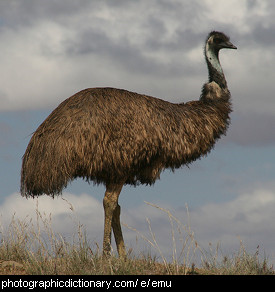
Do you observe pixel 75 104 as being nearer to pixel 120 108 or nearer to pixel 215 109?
pixel 120 108

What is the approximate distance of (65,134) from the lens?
9.78m

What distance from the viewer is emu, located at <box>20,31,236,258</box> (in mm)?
9773

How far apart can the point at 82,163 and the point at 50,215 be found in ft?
3.25

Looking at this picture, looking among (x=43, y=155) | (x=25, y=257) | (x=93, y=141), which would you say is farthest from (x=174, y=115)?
(x=25, y=257)

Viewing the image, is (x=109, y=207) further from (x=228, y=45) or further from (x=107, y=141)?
(x=228, y=45)

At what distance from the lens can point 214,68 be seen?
12.1m

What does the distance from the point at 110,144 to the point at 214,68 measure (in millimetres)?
3384

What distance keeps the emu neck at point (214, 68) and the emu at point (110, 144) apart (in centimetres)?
125

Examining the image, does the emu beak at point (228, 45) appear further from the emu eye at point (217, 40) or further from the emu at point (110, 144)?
the emu at point (110, 144)

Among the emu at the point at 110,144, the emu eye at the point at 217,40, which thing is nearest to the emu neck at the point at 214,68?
the emu eye at the point at 217,40

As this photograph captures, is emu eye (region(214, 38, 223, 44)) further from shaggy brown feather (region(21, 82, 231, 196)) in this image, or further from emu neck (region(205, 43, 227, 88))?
shaggy brown feather (region(21, 82, 231, 196))

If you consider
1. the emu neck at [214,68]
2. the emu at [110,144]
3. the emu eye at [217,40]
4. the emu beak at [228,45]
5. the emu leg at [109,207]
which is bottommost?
the emu leg at [109,207]

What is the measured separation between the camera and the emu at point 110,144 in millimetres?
9773

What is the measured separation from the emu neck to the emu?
4.11ft
